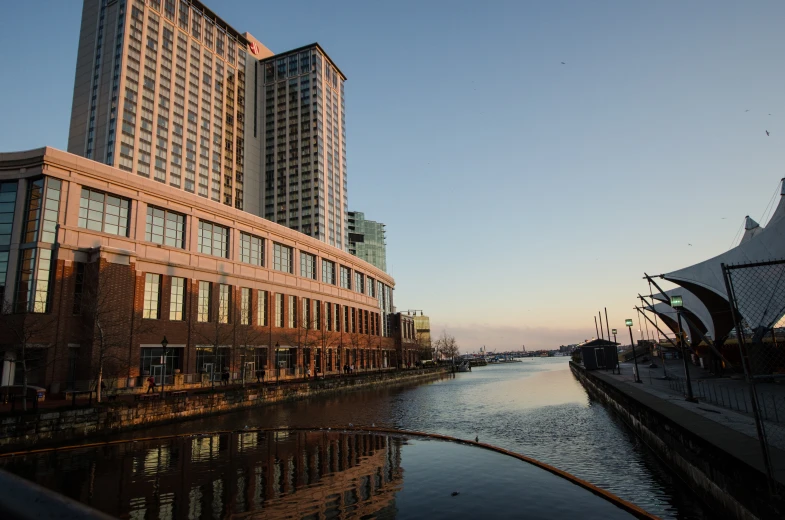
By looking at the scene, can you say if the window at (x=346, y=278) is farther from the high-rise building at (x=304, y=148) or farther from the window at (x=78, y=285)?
the high-rise building at (x=304, y=148)

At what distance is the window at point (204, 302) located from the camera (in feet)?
164

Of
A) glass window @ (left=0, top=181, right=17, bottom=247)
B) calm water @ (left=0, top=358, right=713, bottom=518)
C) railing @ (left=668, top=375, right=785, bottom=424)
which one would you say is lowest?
calm water @ (left=0, top=358, right=713, bottom=518)

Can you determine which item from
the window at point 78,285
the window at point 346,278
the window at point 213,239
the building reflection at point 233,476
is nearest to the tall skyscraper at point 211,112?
the window at point 346,278

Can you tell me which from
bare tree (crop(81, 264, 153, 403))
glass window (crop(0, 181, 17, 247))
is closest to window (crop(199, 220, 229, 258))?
bare tree (crop(81, 264, 153, 403))

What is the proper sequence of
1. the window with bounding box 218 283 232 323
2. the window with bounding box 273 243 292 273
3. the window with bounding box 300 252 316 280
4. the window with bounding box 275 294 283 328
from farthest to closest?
1. the window with bounding box 300 252 316 280
2. the window with bounding box 273 243 292 273
3. the window with bounding box 275 294 283 328
4. the window with bounding box 218 283 232 323

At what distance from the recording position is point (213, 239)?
53.8 metres

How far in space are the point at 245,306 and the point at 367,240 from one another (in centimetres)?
13468

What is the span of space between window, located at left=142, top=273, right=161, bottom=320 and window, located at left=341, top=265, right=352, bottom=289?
131ft

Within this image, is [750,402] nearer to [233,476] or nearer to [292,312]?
[233,476]

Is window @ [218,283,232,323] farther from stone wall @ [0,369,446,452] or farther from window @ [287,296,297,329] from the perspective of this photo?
stone wall @ [0,369,446,452]

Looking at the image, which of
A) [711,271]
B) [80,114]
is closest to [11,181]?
[711,271]

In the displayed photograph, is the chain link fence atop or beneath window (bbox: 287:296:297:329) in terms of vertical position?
beneath

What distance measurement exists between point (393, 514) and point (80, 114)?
121 meters

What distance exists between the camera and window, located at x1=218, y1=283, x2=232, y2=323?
52.4 m
